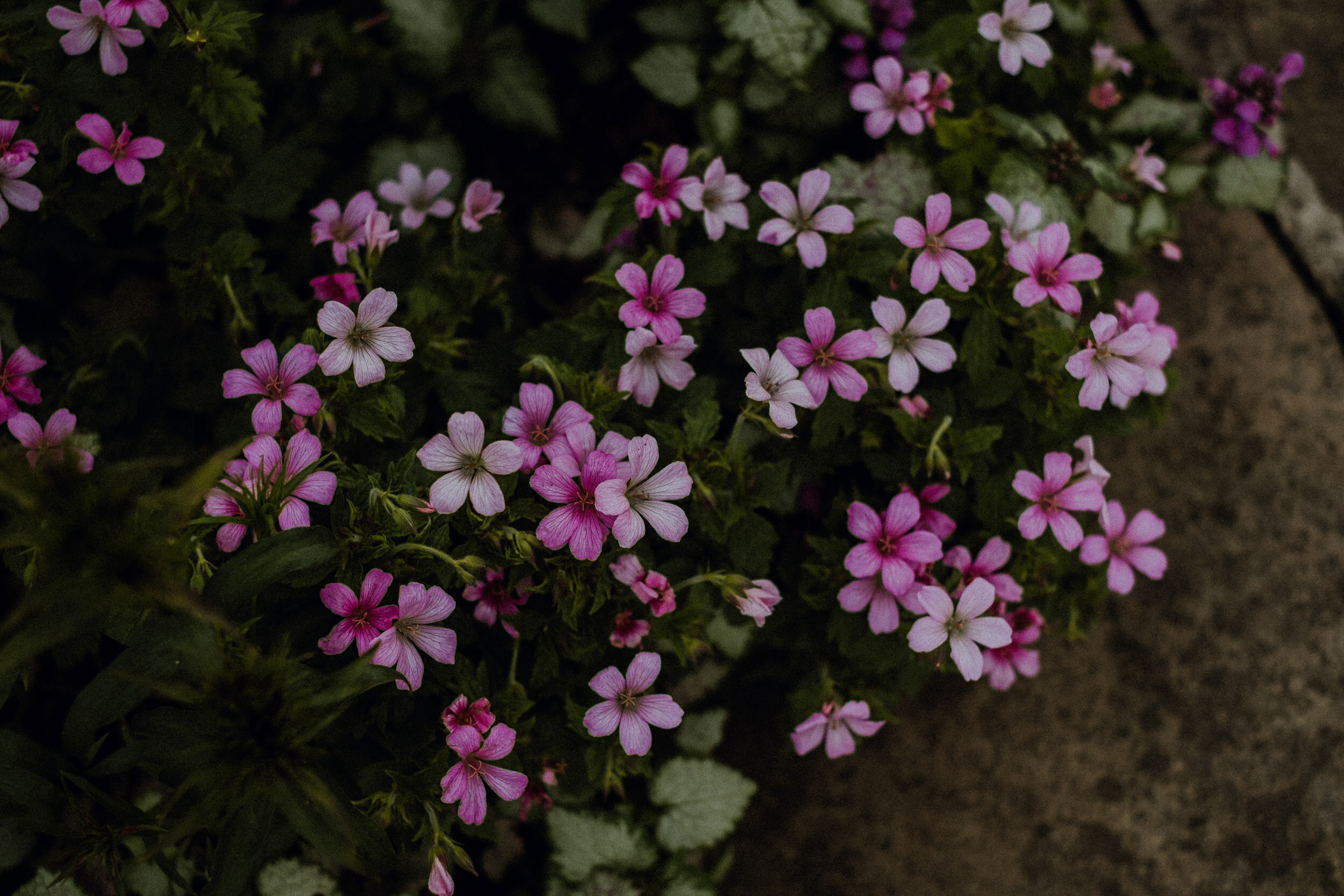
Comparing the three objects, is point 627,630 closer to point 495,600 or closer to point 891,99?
point 495,600

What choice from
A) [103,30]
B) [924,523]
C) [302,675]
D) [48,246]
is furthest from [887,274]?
[48,246]

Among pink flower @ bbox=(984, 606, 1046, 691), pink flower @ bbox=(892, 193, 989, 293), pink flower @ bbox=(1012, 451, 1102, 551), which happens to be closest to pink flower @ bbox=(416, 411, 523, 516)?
pink flower @ bbox=(892, 193, 989, 293)

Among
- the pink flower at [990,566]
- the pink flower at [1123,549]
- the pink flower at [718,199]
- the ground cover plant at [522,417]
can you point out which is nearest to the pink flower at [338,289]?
the ground cover plant at [522,417]

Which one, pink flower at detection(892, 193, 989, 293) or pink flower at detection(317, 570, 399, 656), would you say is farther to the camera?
pink flower at detection(892, 193, 989, 293)

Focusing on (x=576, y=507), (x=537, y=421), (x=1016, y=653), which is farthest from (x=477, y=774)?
(x=1016, y=653)

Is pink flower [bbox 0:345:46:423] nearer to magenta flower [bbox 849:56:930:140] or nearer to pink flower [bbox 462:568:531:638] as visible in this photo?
pink flower [bbox 462:568:531:638]

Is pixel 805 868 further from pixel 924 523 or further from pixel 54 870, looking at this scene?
pixel 54 870

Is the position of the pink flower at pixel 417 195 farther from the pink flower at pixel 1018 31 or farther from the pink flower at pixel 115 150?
the pink flower at pixel 1018 31
